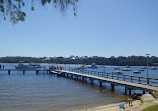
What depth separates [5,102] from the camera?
718 inches

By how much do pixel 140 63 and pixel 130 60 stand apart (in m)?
11.0

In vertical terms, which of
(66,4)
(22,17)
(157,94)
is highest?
(66,4)

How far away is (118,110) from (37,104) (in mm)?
8565

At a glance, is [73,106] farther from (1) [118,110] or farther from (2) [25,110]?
(1) [118,110]

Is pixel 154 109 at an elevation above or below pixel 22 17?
below

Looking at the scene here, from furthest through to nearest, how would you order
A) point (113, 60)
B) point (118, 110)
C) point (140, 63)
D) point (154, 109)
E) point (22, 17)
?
point (113, 60), point (140, 63), point (118, 110), point (154, 109), point (22, 17)

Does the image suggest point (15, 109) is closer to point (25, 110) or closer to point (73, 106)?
point (25, 110)

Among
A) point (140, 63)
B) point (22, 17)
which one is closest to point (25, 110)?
point (22, 17)

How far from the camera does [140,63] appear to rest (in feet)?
610

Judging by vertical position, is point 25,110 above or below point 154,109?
below

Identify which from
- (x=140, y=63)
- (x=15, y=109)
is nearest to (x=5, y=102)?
(x=15, y=109)

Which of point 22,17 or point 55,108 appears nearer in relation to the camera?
point 22,17

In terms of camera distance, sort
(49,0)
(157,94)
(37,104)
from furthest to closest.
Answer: (37,104) → (157,94) → (49,0)

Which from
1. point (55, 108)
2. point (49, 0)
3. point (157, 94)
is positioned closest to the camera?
point (49, 0)
